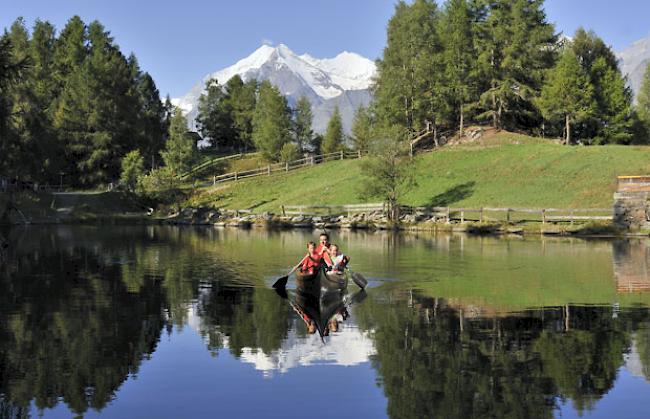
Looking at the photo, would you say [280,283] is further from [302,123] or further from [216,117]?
[216,117]

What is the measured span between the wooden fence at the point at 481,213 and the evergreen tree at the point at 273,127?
101 feet

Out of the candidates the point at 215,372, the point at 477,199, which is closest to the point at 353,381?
the point at 215,372

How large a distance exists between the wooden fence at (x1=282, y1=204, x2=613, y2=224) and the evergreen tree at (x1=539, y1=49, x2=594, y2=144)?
21207 millimetres

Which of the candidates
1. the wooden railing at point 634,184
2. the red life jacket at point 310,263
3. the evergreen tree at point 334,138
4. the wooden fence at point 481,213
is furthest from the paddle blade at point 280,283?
the evergreen tree at point 334,138

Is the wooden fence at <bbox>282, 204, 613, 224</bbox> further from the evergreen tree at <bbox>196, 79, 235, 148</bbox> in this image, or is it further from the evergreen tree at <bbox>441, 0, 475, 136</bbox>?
the evergreen tree at <bbox>196, 79, 235, 148</bbox>

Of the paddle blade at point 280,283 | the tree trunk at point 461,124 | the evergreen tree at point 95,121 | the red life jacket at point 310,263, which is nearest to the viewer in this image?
the red life jacket at point 310,263

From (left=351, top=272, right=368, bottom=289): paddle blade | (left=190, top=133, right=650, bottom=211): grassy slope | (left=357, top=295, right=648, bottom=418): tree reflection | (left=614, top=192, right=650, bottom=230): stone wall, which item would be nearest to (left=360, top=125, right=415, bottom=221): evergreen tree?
(left=190, top=133, right=650, bottom=211): grassy slope

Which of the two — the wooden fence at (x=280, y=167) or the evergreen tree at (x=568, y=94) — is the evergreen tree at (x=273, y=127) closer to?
the wooden fence at (x=280, y=167)

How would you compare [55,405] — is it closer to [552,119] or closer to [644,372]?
[644,372]

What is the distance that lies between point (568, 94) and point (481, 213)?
24.9 m

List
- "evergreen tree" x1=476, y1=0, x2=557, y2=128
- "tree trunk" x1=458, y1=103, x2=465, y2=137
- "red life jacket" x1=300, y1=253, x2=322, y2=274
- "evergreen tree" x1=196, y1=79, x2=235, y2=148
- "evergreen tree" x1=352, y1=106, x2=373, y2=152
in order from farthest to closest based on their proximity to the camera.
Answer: "evergreen tree" x1=196, y1=79, x2=235, y2=148 → "evergreen tree" x1=352, y1=106, x2=373, y2=152 → "tree trunk" x1=458, y1=103, x2=465, y2=137 → "evergreen tree" x1=476, y1=0, x2=557, y2=128 → "red life jacket" x1=300, y1=253, x2=322, y2=274

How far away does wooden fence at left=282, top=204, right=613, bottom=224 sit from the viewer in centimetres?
6059

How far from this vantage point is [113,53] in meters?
107

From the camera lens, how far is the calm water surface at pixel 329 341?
46.1ft
